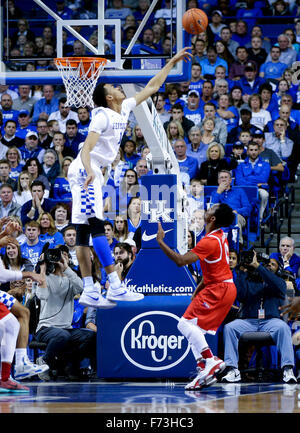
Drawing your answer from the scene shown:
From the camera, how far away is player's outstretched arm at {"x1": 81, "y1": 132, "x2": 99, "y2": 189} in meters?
8.96

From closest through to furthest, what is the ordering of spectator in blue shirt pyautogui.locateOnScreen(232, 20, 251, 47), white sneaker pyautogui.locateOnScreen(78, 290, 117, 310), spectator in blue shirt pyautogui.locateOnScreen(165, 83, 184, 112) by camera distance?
1. white sneaker pyautogui.locateOnScreen(78, 290, 117, 310)
2. spectator in blue shirt pyautogui.locateOnScreen(165, 83, 184, 112)
3. spectator in blue shirt pyautogui.locateOnScreen(232, 20, 251, 47)

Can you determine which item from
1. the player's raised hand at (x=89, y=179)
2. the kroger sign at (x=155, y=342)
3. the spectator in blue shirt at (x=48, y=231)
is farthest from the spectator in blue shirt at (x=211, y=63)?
the player's raised hand at (x=89, y=179)

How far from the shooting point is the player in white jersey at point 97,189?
9430 millimetres

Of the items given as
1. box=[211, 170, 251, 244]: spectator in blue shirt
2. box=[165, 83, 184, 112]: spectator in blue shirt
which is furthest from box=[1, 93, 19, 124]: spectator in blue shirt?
box=[211, 170, 251, 244]: spectator in blue shirt

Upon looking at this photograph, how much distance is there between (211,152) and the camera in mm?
15016

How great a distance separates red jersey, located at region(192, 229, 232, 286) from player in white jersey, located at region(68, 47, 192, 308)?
814 millimetres

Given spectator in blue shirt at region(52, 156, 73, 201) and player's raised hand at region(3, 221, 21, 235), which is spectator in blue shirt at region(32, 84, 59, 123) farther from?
player's raised hand at region(3, 221, 21, 235)

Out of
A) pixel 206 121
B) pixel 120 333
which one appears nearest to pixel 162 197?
pixel 120 333

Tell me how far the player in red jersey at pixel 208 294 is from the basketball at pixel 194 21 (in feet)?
6.37

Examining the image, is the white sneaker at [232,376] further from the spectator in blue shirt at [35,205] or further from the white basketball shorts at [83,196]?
the spectator in blue shirt at [35,205]

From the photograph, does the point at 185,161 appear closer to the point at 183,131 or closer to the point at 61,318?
the point at 183,131

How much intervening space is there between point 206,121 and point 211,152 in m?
1.20

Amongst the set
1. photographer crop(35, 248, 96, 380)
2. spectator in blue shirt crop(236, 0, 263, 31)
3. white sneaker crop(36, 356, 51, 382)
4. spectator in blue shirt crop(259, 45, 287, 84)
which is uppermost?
spectator in blue shirt crop(236, 0, 263, 31)
